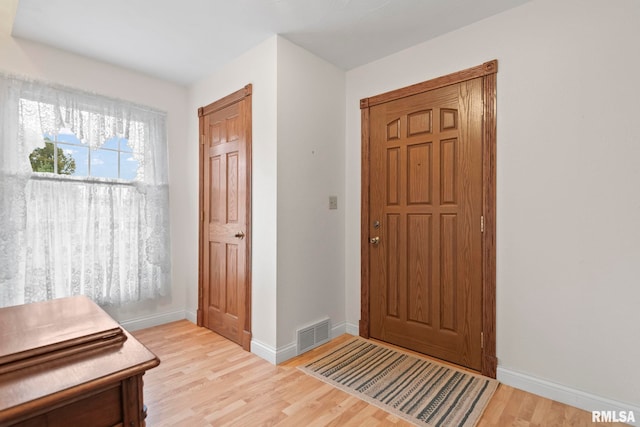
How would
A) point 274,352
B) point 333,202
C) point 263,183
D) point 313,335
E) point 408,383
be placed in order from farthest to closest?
point 333,202 < point 313,335 < point 263,183 < point 274,352 < point 408,383

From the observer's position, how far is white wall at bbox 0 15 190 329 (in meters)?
2.45

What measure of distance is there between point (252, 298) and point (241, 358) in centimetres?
46

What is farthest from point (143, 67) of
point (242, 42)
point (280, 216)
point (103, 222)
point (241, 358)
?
point (241, 358)

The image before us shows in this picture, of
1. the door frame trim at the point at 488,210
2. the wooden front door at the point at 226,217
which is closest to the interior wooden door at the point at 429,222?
the door frame trim at the point at 488,210

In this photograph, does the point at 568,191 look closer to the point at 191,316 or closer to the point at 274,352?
the point at 274,352

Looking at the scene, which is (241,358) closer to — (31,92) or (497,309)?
(497,309)

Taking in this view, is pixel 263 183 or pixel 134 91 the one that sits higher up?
pixel 134 91

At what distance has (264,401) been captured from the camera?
192cm

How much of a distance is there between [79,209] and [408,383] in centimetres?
296

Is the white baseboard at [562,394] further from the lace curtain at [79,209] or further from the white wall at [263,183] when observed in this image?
the lace curtain at [79,209]

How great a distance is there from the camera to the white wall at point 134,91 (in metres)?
2.45

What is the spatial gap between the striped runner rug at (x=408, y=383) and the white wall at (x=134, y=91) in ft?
5.89

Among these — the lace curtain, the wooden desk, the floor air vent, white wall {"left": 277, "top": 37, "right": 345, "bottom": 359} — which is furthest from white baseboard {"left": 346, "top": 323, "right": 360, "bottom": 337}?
the wooden desk

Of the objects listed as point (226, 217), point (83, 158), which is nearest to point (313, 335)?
point (226, 217)
